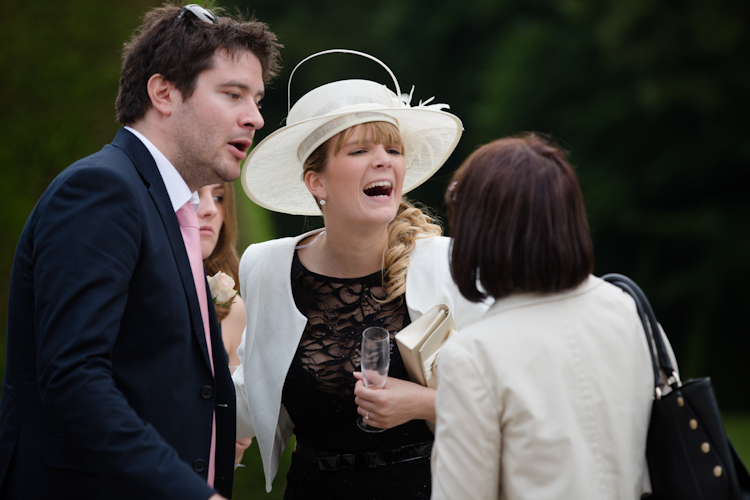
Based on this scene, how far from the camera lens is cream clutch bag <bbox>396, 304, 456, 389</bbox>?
8.41 ft

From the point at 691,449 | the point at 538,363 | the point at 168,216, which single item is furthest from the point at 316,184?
the point at 691,449

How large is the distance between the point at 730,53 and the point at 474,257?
442 inches

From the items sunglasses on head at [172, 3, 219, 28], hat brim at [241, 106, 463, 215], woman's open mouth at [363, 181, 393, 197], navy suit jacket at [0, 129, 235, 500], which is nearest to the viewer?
navy suit jacket at [0, 129, 235, 500]

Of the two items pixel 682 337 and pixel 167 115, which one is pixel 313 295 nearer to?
pixel 167 115

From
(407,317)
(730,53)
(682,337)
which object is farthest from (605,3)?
(407,317)

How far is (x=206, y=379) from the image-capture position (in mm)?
2158

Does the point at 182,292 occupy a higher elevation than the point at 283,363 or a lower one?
higher

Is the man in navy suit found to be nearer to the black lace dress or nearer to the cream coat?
the black lace dress

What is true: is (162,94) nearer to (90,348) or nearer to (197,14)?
(197,14)

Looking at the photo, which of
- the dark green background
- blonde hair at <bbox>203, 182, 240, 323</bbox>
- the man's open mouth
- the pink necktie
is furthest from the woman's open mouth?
the dark green background

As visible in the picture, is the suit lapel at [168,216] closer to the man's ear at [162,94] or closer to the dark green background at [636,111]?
the man's ear at [162,94]

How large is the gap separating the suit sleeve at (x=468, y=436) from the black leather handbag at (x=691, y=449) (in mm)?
384

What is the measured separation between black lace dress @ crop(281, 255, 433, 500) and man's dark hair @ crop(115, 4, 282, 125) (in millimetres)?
971

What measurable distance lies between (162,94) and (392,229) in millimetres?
1085
